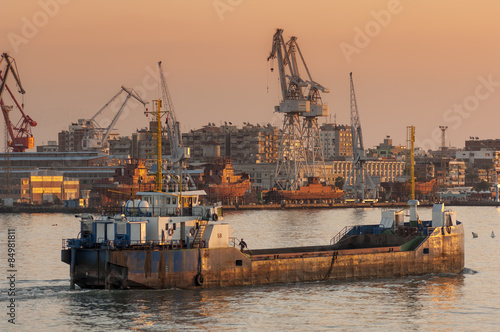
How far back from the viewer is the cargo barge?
4544 cm

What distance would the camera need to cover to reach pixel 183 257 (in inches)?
1816

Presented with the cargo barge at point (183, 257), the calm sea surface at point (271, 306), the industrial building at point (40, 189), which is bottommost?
the calm sea surface at point (271, 306)

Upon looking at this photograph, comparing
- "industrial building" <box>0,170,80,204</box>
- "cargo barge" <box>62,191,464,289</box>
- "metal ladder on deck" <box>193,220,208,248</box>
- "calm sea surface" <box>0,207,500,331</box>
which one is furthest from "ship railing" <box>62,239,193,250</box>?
"industrial building" <box>0,170,80,204</box>

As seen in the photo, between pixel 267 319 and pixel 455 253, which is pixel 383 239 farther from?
pixel 267 319

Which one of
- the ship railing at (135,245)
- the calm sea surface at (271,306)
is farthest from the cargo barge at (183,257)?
the calm sea surface at (271,306)

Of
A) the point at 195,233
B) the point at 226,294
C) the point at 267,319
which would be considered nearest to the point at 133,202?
the point at 195,233

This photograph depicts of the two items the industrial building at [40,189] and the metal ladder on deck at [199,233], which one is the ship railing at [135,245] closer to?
the metal ladder on deck at [199,233]

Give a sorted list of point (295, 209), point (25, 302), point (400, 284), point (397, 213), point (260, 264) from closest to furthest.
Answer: point (25, 302)
point (260, 264)
point (400, 284)
point (397, 213)
point (295, 209)

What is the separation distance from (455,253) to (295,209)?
13968 cm

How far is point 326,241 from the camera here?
283ft

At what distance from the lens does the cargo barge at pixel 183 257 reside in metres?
45.4

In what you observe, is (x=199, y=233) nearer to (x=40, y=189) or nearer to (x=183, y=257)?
(x=183, y=257)

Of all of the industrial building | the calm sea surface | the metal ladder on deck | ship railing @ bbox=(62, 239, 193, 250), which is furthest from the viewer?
the industrial building

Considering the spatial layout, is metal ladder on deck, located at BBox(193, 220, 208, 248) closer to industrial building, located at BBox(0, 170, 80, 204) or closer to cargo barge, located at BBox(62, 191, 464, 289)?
cargo barge, located at BBox(62, 191, 464, 289)
